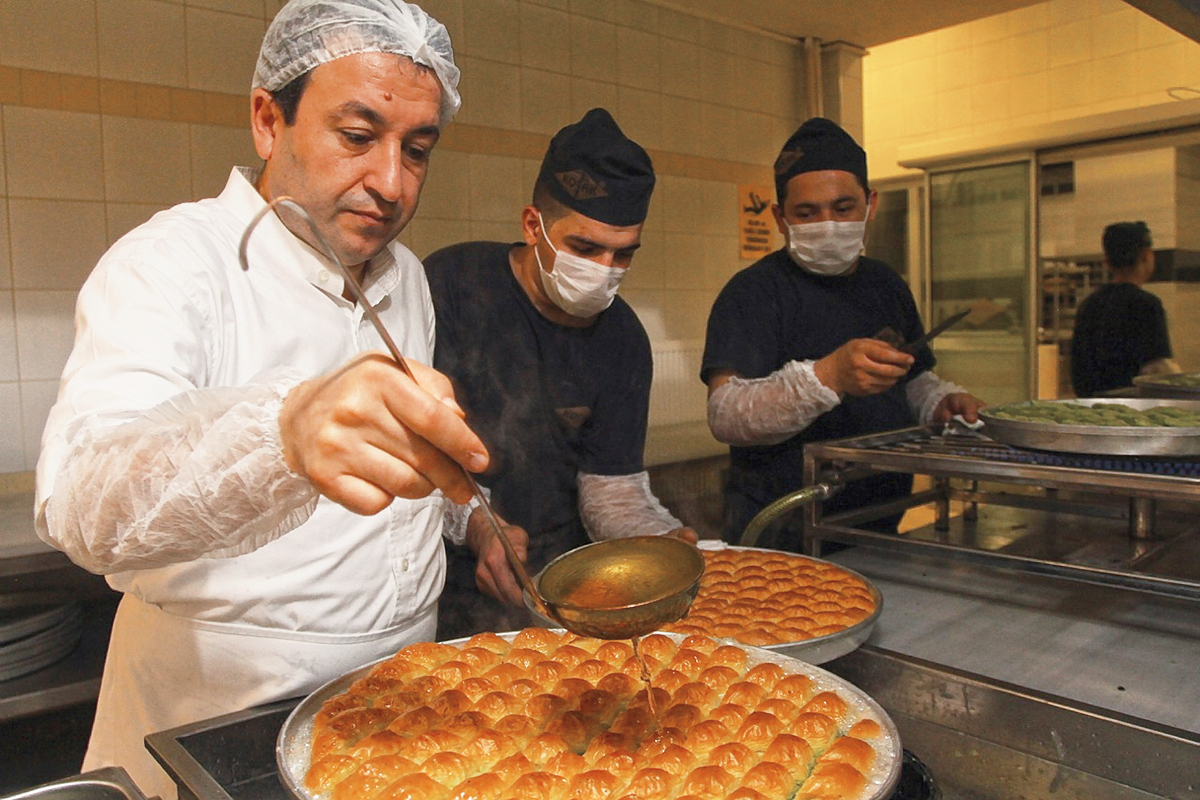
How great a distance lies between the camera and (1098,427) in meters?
1.64

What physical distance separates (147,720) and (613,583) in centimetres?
87

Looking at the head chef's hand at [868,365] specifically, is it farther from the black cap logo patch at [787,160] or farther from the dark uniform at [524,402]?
the black cap logo patch at [787,160]

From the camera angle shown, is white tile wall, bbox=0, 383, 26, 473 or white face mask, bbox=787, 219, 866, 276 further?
white tile wall, bbox=0, 383, 26, 473

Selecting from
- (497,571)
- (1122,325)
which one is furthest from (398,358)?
(1122,325)

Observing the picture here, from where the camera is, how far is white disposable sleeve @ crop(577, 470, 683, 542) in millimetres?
2119

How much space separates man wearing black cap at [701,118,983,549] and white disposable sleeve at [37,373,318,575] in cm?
162

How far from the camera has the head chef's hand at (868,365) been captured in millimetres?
2021

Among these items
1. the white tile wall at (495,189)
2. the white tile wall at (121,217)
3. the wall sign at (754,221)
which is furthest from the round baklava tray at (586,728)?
the wall sign at (754,221)

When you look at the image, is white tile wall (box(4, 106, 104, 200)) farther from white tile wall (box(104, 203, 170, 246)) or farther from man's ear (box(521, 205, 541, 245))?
man's ear (box(521, 205, 541, 245))

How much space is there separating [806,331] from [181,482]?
2.06 metres

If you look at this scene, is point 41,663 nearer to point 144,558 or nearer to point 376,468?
point 144,558

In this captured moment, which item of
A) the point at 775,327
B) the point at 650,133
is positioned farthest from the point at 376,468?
the point at 650,133

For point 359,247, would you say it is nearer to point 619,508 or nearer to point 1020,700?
point 619,508

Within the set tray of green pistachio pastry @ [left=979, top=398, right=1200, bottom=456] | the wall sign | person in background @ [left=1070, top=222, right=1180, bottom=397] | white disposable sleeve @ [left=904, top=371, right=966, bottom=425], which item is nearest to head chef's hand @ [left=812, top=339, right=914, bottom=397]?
tray of green pistachio pastry @ [left=979, top=398, right=1200, bottom=456]
